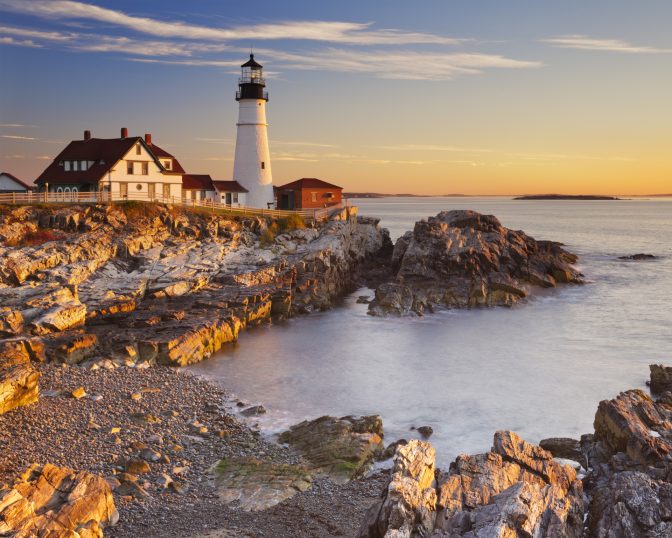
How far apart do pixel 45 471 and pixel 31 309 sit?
14.7 meters

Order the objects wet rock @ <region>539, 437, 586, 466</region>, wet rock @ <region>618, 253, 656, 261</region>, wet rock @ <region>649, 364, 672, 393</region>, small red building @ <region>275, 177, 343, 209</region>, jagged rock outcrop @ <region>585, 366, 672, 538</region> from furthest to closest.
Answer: wet rock @ <region>618, 253, 656, 261</region> → small red building @ <region>275, 177, 343, 209</region> → wet rock @ <region>649, 364, 672, 393</region> → wet rock @ <region>539, 437, 586, 466</region> → jagged rock outcrop @ <region>585, 366, 672, 538</region>

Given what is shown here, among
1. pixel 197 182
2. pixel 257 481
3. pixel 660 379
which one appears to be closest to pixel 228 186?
pixel 197 182

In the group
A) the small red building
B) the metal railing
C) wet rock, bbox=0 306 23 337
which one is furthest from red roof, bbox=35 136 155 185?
wet rock, bbox=0 306 23 337

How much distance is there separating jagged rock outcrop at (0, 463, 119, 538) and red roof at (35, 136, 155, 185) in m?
31.0

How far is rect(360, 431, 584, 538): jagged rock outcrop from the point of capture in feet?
31.4

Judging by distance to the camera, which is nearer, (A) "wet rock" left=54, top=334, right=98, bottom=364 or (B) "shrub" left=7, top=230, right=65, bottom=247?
(A) "wet rock" left=54, top=334, right=98, bottom=364

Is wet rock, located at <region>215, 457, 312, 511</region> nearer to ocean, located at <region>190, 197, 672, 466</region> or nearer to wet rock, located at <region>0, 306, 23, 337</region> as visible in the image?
ocean, located at <region>190, 197, 672, 466</region>

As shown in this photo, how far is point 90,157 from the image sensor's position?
41281 millimetres

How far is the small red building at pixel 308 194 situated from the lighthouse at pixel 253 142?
138 cm

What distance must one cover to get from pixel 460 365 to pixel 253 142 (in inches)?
1155

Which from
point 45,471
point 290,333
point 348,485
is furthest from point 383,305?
point 45,471

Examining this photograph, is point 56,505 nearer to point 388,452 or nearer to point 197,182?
point 388,452

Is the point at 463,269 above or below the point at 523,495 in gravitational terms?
above

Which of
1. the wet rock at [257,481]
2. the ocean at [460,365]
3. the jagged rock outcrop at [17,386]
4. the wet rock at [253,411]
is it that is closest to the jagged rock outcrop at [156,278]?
the ocean at [460,365]
